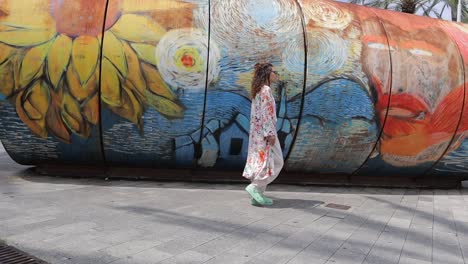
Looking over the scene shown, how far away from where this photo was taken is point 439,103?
693 cm

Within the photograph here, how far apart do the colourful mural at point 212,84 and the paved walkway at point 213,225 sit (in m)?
0.61

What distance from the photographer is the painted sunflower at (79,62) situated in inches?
236

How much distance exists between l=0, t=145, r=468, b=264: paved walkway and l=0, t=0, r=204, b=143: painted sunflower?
1.01m

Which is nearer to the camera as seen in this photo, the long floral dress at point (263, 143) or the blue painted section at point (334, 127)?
the long floral dress at point (263, 143)

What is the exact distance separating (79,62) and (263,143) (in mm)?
2682

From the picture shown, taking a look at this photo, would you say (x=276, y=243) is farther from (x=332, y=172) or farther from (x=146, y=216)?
(x=332, y=172)

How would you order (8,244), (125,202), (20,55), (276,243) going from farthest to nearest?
(20,55)
(125,202)
(276,243)
(8,244)

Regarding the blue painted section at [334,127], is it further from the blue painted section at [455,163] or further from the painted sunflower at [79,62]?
the painted sunflower at [79,62]

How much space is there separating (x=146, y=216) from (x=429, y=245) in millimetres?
2866

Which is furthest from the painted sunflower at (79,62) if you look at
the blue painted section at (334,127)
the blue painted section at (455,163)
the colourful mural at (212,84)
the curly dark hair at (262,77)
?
the blue painted section at (455,163)

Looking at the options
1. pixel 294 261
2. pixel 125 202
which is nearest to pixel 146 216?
pixel 125 202

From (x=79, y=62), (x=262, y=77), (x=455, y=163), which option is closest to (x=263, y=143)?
(x=262, y=77)

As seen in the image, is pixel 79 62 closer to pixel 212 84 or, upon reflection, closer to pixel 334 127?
pixel 212 84

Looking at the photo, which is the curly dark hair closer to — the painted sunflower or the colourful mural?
the colourful mural
